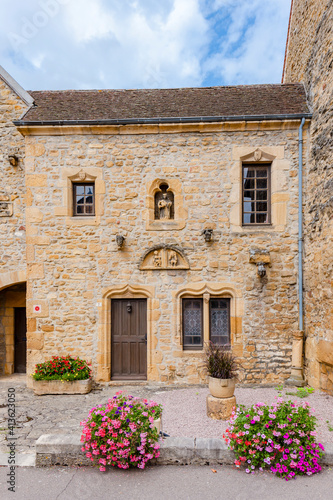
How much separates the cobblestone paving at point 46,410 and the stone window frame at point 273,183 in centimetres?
419

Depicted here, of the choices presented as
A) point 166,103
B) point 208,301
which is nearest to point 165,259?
point 208,301

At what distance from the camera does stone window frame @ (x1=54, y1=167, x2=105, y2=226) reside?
7.11m

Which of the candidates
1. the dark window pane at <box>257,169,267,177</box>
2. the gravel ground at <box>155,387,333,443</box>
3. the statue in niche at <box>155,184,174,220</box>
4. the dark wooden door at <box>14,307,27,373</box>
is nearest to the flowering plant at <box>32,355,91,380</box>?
the gravel ground at <box>155,387,333,443</box>

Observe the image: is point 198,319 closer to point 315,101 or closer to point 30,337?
point 30,337

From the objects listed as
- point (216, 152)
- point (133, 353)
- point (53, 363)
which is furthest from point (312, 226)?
point (53, 363)

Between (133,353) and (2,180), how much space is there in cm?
534

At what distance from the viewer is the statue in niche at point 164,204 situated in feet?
23.6

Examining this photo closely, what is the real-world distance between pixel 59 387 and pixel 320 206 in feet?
21.8

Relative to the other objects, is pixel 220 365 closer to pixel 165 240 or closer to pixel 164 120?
pixel 165 240

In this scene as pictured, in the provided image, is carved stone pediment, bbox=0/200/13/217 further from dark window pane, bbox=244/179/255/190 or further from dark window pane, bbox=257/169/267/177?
dark window pane, bbox=257/169/267/177

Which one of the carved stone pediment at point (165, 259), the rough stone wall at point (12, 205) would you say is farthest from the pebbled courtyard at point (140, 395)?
the rough stone wall at point (12, 205)

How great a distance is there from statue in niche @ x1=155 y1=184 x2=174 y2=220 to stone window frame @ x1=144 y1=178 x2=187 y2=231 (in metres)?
0.15

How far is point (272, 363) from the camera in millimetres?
6848

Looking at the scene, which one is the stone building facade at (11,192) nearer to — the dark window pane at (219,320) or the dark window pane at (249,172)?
the dark window pane at (219,320)
